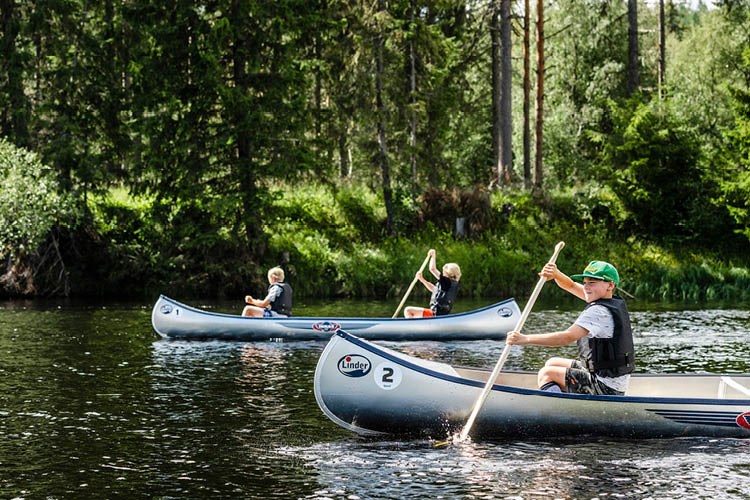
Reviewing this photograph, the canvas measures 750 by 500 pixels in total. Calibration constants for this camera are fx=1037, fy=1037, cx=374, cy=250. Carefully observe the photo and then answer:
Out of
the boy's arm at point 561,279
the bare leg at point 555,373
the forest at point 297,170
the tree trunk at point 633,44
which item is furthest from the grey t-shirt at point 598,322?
the tree trunk at point 633,44

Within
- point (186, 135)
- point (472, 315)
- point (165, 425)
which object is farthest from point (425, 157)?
point (165, 425)

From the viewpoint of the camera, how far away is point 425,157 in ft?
113

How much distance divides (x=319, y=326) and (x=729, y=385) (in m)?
8.88

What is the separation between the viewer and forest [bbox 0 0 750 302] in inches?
1149

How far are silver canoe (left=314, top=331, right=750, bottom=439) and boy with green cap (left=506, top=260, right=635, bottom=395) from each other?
299 millimetres

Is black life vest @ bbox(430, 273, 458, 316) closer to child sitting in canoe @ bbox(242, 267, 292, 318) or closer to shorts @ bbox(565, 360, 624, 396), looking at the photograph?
child sitting in canoe @ bbox(242, 267, 292, 318)

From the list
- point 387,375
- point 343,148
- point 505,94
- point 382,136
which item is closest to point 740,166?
point 505,94

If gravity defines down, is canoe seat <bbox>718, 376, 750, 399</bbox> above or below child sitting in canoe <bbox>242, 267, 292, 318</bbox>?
below

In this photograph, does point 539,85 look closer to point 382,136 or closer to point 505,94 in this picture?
point 505,94

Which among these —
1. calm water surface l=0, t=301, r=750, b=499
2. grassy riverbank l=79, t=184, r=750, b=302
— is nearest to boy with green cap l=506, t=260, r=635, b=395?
calm water surface l=0, t=301, r=750, b=499

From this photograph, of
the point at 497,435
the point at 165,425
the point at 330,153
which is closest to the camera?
the point at 497,435

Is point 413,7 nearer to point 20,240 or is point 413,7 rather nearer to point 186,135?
point 186,135

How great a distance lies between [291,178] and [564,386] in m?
20.1

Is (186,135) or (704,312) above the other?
(186,135)
